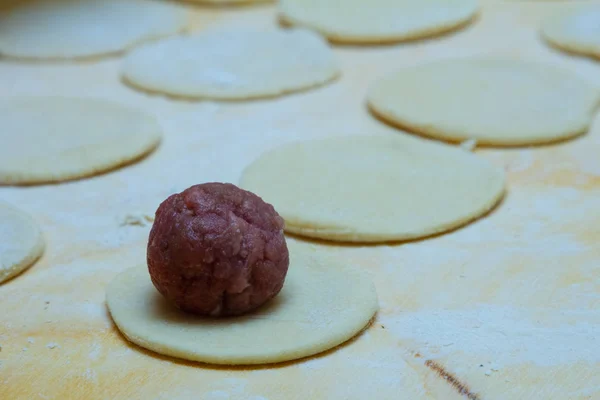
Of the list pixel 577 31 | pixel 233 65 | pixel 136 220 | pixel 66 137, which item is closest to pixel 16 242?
pixel 136 220

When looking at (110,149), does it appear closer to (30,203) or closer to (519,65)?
(30,203)

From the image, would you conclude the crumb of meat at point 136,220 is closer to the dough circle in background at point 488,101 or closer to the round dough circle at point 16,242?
the round dough circle at point 16,242

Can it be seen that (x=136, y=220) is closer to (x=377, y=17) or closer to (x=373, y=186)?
(x=373, y=186)

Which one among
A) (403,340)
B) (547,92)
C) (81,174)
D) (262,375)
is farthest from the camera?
(547,92)

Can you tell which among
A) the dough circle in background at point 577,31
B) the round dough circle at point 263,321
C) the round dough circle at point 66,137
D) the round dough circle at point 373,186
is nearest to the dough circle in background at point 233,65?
the round dough circle at point 66,137

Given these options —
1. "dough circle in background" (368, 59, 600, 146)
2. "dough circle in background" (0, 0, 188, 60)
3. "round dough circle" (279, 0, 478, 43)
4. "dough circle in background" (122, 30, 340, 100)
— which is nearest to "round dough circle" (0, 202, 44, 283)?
"dough circle in background" (122, 30, 340, 100)

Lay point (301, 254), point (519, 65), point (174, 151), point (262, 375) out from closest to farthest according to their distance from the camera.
Answer: point (262, 375) → point (301, 254) → point (174, 151) → point (519, 65)

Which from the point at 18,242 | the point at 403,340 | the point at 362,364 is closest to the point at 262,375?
the point at 362,364
